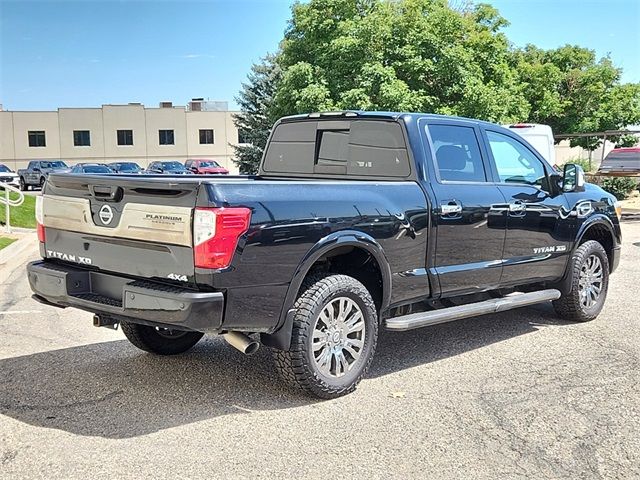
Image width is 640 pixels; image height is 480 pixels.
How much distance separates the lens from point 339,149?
6070 millimetres

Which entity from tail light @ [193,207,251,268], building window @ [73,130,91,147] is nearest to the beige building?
building window @ [73,130,91,147]

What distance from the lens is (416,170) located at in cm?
549

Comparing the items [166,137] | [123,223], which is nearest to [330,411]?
[123,223]

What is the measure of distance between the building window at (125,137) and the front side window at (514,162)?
193 feet

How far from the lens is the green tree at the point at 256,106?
116ft

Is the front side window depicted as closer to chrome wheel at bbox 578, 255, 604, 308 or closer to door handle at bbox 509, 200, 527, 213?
door handle at bbox 509, 200, 527, 213

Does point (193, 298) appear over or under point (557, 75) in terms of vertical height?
under

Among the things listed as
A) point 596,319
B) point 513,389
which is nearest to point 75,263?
point 513,389

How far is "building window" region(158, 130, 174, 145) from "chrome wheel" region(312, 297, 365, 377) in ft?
197

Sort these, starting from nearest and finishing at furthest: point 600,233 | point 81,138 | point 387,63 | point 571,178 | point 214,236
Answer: point 214,236
point 571,178
point 600,233
point 387,63
point 81,138

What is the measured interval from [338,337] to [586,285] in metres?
3.57

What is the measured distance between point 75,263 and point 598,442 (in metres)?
3.58

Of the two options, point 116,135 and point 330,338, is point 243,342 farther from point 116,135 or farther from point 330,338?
point 116,135

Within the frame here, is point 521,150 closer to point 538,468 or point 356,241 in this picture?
point 356,241
